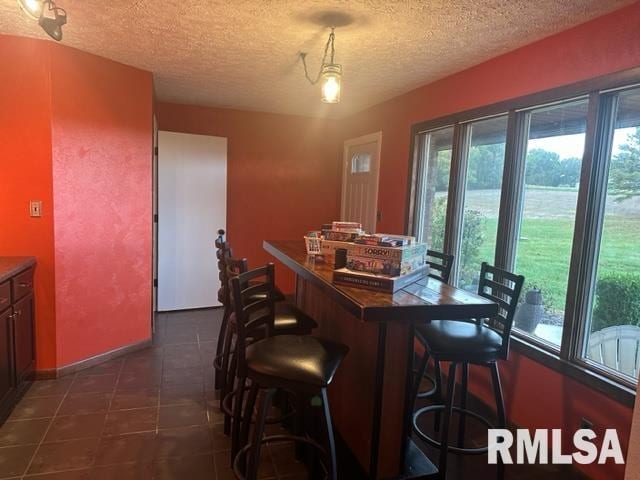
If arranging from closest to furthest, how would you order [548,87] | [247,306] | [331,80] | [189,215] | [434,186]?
1. [247,306]
2. [331,80]
3. [548,87]
4. [434,186]
5. [189,215]

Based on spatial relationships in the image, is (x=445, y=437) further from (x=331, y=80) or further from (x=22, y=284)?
(x=22, y=284)

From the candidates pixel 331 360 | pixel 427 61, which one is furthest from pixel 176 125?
pixel 331 360

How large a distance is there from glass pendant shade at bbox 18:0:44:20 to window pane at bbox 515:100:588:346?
268cm

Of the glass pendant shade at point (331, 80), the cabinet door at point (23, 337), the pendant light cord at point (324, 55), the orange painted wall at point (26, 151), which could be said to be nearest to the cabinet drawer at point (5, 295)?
the cabinet door at point (23, 337)

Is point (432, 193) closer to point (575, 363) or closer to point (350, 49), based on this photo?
point (350, 49)

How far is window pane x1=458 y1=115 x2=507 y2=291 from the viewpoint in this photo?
116 inches

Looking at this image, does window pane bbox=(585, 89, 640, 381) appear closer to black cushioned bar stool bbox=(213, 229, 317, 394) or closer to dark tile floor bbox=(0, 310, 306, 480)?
black cushioned bar stool bbox=(213, 229, 317, 394)

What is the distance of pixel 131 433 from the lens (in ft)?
7.84

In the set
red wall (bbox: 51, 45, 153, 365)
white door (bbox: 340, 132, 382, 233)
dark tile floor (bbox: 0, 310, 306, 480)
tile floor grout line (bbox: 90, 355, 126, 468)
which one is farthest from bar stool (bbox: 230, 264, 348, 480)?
white door (bbox: 340, 132, 382, 233)

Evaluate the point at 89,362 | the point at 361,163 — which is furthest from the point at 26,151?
the point at 361,163

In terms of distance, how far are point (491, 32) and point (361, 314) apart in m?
1.93

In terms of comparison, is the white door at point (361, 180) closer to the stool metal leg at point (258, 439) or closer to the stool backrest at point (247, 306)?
the stool backrest at point (247, 306)

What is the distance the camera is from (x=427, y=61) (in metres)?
2.96

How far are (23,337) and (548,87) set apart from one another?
11.7 ft
